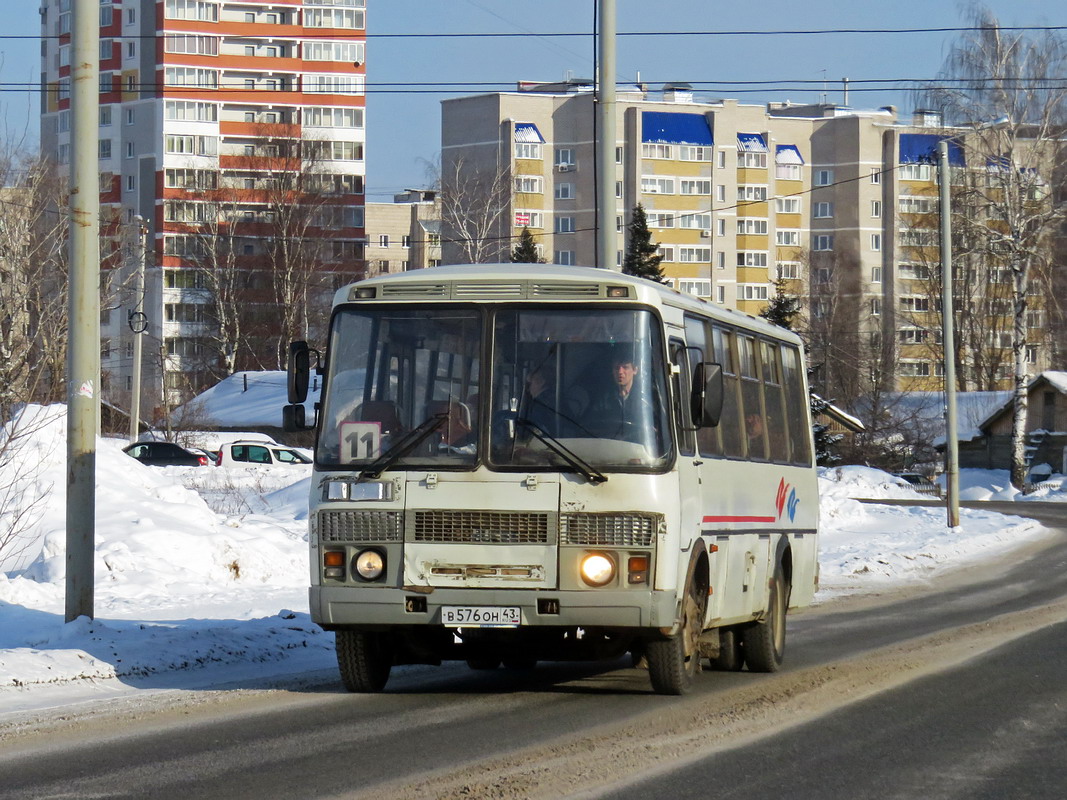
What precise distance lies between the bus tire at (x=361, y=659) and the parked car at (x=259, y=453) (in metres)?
34.5

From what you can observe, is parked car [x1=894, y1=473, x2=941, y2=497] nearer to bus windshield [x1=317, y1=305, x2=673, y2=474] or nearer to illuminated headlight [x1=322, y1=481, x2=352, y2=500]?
bus windshield [x1=317, y1=305, x2=673, y2=474]

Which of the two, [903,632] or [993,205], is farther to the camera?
[993,205]

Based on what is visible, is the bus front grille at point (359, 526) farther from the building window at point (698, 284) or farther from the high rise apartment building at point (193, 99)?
the building window at point (698, 284)

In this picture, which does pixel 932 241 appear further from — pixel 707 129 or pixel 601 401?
pixel 601 401

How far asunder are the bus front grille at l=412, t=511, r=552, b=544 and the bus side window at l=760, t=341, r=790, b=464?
3.80m

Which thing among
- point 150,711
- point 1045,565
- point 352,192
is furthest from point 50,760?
point 352,192

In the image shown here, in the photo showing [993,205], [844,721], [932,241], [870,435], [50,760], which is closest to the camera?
[50,760]

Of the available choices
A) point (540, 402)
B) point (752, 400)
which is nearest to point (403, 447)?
point (540, 402)

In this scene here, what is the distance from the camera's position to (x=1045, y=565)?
26.4 meters

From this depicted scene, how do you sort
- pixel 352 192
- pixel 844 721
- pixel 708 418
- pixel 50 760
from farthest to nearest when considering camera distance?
pixel 352 192 → pixel 708 418 → pixel 844 721 → pixel 50 760

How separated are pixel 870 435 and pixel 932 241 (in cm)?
1692

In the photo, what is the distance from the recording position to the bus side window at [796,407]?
47.4 ft

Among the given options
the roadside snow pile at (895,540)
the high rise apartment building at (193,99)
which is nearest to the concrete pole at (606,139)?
the roadside snow pile at (895,540)

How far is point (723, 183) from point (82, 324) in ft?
357
